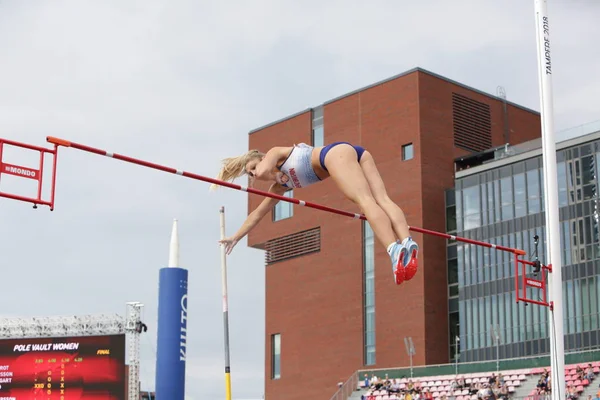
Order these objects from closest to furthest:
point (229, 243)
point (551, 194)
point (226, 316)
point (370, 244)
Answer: point (229, 243) → point (551, 194) → point (226, 316) → point (370, 244)

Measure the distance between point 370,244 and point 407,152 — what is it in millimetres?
3819

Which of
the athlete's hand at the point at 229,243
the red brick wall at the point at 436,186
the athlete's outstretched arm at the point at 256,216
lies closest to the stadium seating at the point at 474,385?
the red brick wall at the point at 436,186

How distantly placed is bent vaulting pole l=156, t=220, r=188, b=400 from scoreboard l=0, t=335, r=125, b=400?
35.2 ft

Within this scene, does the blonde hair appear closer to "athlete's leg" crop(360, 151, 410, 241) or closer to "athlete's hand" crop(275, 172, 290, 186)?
"athlete's hand" crop(275, 172, 290, 186)

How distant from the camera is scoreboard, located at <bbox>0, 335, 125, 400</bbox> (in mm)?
27359

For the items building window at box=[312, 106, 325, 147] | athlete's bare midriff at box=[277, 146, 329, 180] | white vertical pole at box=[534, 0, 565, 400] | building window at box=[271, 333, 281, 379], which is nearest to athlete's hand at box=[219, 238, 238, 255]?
athlete's bare midriff at box=[277, 146, 329, 180]

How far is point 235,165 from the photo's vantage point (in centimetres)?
927

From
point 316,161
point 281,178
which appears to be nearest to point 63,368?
point 281,178

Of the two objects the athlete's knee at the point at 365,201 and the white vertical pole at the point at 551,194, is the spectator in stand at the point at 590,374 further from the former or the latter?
the athlete's knee at the point at 365,201

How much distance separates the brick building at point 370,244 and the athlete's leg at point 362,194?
29095 millimetres

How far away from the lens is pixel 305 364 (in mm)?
41281

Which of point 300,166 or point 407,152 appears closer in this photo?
point 300,166

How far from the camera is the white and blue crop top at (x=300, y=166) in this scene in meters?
8.93

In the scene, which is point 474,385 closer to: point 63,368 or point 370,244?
point 370,244
